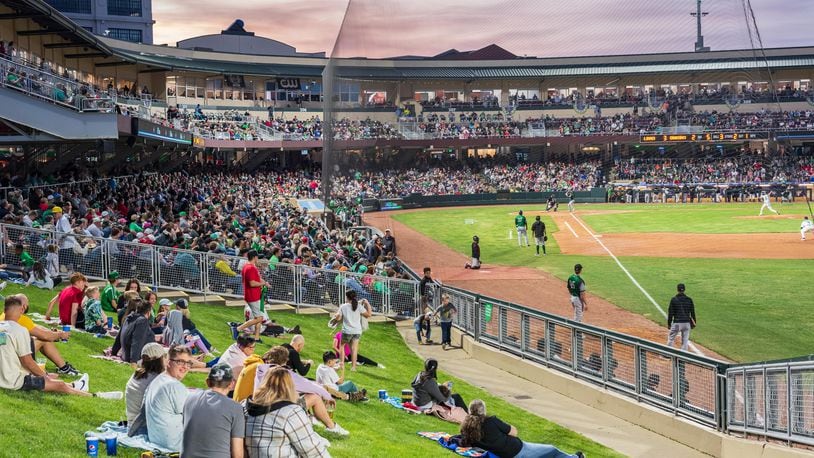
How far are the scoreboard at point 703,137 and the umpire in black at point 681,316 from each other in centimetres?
880

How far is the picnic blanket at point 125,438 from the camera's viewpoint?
8617 millimetres

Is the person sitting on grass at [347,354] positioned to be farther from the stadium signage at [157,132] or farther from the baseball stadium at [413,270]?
the stadium signage at [157,132]

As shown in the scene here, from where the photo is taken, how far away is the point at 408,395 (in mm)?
14055

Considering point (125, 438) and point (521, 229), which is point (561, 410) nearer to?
point (125, 438)

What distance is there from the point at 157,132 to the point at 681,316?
941 inches

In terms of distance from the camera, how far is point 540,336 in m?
17.5

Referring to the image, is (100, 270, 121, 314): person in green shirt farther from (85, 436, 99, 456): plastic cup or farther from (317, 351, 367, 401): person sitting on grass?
(85, 436, 99, 456): plastic cup

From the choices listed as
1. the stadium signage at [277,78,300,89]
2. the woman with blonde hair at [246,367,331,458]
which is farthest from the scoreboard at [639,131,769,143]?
the stadium signage at [277,78,300,89]

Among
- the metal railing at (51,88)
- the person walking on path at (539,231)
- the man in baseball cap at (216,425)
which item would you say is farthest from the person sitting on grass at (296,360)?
the person walking on path at (539,231)

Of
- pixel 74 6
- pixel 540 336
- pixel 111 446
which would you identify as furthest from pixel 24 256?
pixel 74 6

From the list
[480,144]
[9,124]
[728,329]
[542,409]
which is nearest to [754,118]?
[728,329]

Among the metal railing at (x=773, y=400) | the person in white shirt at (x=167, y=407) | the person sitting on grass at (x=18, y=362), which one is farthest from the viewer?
the metal railing at (x=773, y=400)

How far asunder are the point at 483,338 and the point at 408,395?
5.94m

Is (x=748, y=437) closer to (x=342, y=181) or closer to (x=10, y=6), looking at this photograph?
(x=10, y=6)
